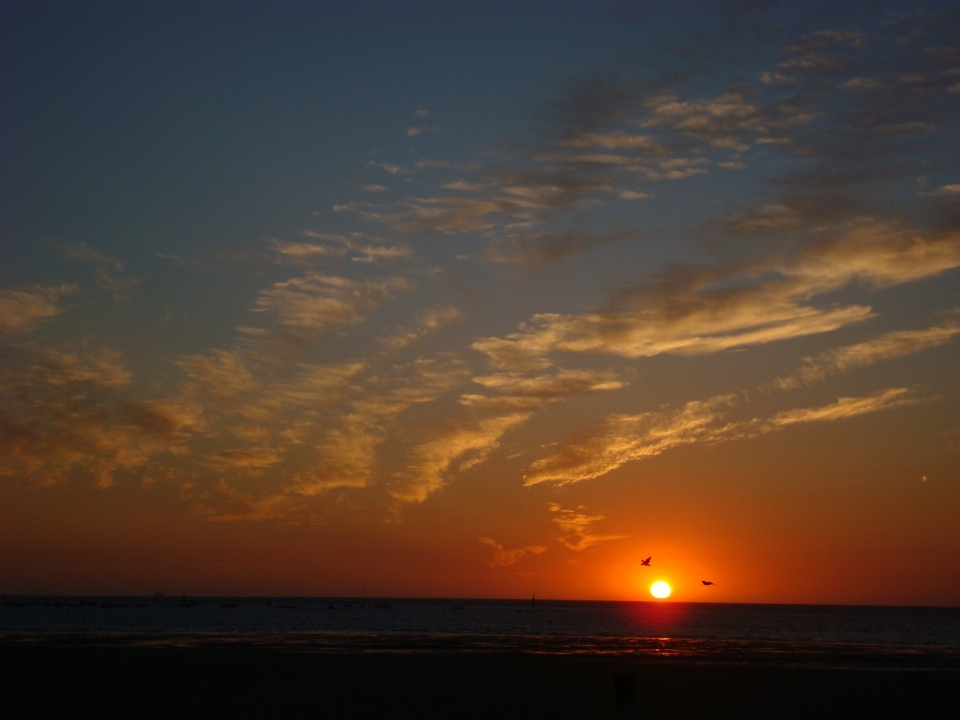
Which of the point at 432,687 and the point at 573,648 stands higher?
the point at 573,648

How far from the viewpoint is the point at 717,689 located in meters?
34.6

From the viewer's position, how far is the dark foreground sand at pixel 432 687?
28125mm

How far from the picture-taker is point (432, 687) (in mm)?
34500

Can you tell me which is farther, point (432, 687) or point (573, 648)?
point (573, 648)

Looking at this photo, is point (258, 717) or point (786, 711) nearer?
point (258, 717)

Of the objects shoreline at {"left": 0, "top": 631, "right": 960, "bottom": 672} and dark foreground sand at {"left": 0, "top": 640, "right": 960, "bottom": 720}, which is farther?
shoreline at {"left": 0, "top": 631, "right": 960, "bottom": 672}

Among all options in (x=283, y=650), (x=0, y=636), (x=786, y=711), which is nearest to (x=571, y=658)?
(x=283, y=650)

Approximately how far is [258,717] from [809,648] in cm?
5266

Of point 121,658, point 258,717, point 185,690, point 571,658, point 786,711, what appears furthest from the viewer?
point 571,658

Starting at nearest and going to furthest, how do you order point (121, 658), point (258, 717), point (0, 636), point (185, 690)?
point (258, 717), point (185, 690), point (121, 658), point (0, 636)

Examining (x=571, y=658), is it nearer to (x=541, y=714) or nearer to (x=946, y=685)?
(x=946, y=685)

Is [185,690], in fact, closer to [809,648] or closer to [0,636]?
[0,636]

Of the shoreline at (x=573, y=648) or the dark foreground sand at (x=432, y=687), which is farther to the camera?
the shoreline at (x=573, y=648)

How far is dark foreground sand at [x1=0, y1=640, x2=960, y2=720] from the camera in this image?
2812 cm
